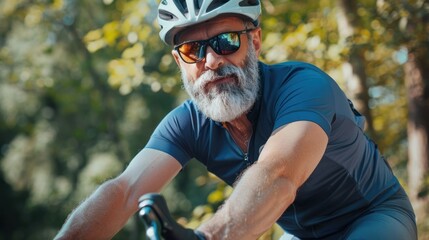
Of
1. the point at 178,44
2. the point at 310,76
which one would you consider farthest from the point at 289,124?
the point at 178,44

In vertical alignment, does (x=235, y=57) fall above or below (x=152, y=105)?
above

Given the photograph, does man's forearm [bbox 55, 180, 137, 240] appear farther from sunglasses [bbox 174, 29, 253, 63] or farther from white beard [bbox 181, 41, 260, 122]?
sunglasses [bbox 174, 29, 253, 63]

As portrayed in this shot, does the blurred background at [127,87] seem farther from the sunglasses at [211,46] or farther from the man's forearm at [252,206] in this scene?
the man's forearm at [252,206]

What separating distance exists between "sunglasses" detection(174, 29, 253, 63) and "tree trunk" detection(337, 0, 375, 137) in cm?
417

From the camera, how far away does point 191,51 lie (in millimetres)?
3621

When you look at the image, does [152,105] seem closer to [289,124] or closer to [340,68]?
[340,68]

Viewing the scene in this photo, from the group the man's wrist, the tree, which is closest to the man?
the man's wrist

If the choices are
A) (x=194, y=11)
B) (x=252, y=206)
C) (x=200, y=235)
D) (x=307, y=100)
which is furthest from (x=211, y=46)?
(x=200, y=235)

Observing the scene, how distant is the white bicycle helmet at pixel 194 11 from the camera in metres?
3.59

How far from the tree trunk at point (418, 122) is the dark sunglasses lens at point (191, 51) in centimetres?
496

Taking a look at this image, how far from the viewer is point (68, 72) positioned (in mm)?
21500

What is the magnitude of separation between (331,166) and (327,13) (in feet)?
20.0

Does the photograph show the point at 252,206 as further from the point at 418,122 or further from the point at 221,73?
the point at 418,122

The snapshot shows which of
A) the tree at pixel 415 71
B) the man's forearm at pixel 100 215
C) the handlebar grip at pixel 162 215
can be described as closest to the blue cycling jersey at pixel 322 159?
the man's forearm at pixel 100 215
